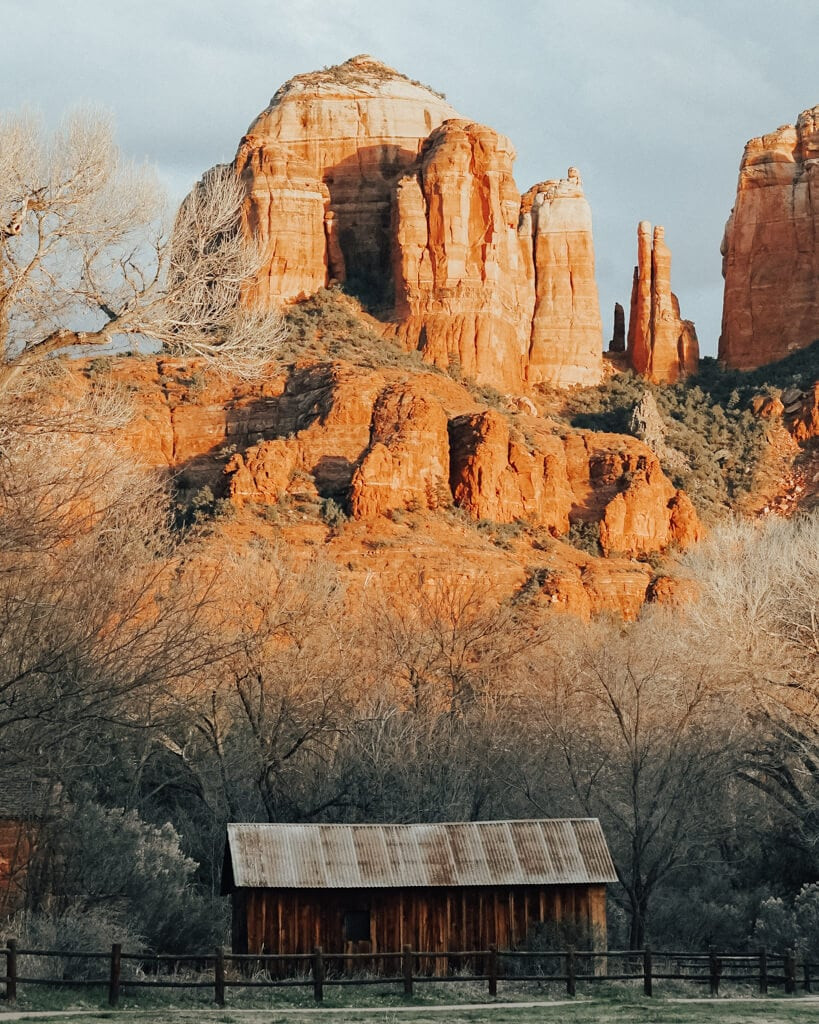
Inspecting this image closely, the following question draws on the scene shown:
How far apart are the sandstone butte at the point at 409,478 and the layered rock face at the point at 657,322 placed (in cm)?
2009

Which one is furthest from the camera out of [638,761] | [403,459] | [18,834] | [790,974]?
[403,459]

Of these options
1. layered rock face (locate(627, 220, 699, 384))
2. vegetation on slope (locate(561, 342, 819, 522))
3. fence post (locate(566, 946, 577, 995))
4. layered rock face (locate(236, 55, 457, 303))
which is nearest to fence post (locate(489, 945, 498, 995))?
fence post (locate(566, 946, 577, 995))

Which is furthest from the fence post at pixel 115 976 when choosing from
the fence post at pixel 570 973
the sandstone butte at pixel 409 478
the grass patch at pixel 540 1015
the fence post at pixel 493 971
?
the sandstone butte at pixel 409 478

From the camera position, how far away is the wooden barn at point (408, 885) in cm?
2995

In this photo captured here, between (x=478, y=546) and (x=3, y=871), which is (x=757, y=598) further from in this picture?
(x=478, y=546)

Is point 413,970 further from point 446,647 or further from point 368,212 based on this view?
point 368,212

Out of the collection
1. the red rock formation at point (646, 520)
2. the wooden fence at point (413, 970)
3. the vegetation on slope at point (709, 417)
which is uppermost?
the vegetation on slope at point (709, 417)

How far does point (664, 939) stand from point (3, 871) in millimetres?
14805

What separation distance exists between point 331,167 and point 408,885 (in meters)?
78.1

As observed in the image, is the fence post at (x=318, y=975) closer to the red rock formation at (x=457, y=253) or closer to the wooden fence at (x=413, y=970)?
the wooden fence at (x=413, y=970)

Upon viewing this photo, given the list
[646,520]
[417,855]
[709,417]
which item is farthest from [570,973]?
[709,417]

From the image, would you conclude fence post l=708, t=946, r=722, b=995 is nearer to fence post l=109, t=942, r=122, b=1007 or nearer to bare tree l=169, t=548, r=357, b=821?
fence post l=109, t=942, r=122, b=1007

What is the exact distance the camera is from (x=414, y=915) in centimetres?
3038

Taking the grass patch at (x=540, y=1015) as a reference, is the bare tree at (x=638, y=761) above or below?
above
